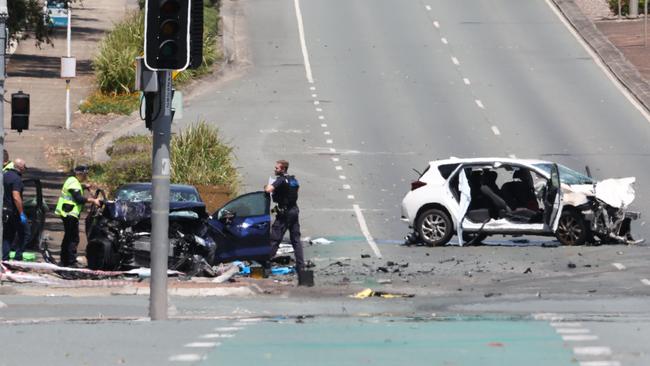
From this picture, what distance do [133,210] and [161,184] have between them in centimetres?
684

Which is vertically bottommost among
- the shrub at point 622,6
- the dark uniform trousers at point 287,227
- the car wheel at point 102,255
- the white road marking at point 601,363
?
the white road marking at point 601,363

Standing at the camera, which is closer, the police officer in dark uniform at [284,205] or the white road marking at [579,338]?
the white road marking at [579,338]

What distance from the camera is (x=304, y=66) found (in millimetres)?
51281

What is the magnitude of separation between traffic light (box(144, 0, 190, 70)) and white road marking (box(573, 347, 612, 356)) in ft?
17.1

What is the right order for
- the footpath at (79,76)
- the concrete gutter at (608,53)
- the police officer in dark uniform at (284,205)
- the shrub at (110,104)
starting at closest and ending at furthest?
1. the police officer in dark uniform at (284,205)
2. the footpath at (79,76)
3. the shrub at (110,104)
4. the concrete gutter at (608,53)

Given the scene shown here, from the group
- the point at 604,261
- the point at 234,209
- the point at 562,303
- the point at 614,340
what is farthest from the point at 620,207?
the point at 614,340

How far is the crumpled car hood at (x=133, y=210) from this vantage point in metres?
23.0

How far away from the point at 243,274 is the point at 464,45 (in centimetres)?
3220

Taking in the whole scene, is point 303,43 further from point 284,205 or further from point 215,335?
point 215,335

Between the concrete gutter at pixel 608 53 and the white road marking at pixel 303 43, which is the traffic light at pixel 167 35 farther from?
the white road marking at pixel 303 43

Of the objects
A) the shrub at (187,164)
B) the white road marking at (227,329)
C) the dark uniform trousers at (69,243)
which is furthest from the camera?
the shrub at (187,164)

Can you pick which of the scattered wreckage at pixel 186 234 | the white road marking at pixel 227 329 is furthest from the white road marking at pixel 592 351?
the scattered wreckage at pixel 186 234

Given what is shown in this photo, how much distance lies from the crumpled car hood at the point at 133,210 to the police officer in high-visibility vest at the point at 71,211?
20.7 inches

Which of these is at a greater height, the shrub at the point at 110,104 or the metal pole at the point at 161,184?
the shrub at the point at 110,104
